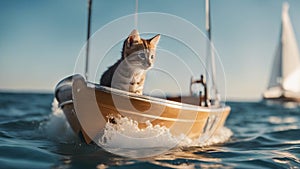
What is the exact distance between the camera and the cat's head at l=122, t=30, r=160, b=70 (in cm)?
482

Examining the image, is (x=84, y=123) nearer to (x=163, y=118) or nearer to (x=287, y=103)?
(x=163, y=118)

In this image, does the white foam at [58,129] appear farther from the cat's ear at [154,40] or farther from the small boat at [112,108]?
the cat's ear at [154,40]

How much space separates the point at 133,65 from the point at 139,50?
0.93ft

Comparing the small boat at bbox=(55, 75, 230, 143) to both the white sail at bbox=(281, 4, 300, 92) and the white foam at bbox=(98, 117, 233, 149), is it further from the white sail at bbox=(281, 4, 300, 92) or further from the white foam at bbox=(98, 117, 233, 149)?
the white sail at bbox=(281, 4, 300, 92)

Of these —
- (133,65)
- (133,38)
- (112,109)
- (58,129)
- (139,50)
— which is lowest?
(58,129)

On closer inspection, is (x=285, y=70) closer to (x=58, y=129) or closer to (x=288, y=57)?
(x=288, y=57)

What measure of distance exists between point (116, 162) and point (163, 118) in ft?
4.61

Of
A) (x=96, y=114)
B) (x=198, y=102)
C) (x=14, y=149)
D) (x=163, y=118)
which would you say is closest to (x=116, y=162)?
(x=96, y=114)

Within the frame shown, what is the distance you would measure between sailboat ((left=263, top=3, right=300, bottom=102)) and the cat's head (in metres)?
42.6

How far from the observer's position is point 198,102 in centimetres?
803

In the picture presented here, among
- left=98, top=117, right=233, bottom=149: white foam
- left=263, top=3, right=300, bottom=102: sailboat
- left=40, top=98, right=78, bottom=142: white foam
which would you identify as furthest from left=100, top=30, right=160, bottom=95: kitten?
left=263, top=3, right=300, bottom=102: sailboat

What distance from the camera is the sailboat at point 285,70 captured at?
4400 cm

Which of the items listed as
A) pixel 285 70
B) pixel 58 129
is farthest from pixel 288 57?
pixel 58 129

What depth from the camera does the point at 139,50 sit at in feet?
15.9
